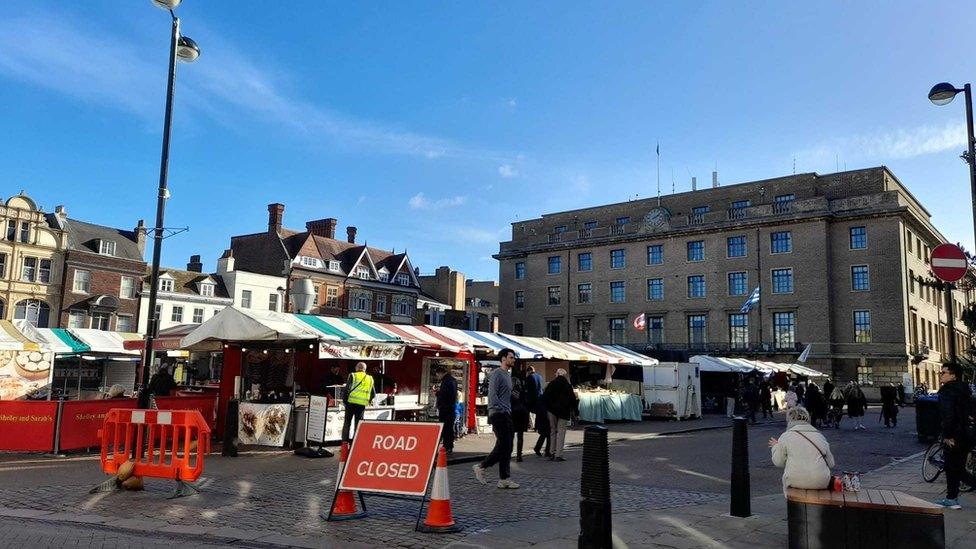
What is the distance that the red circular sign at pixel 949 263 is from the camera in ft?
37.2

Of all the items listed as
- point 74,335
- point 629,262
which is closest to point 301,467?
point 74,335

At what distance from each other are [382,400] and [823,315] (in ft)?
156

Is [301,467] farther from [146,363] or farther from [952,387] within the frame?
[952,387]

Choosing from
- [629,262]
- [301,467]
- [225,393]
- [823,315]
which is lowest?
[301,467]

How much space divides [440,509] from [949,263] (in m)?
9.46

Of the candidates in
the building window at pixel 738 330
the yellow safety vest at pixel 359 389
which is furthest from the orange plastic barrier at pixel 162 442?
the building window at pixel 738 330

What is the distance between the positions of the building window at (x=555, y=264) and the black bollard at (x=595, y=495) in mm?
65093

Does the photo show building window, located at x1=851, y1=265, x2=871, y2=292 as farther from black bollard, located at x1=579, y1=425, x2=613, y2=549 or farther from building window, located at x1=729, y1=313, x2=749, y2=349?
black bollard, located at x1=579, y1=425, x2=613, y2=549

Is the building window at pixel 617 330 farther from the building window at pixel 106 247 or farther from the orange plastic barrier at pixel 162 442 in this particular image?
the orange plastic barrier at pixel 162 442

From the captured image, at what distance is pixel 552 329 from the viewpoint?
232ft

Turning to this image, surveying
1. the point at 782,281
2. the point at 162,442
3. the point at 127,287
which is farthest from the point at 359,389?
the point at 782,281

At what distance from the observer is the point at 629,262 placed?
66.1 metres

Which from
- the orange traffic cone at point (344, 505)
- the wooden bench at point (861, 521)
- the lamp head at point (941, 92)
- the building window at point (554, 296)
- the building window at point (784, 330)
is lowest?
the orange traffic cone at point (344, 505)

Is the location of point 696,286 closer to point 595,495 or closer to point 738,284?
point 738,284
